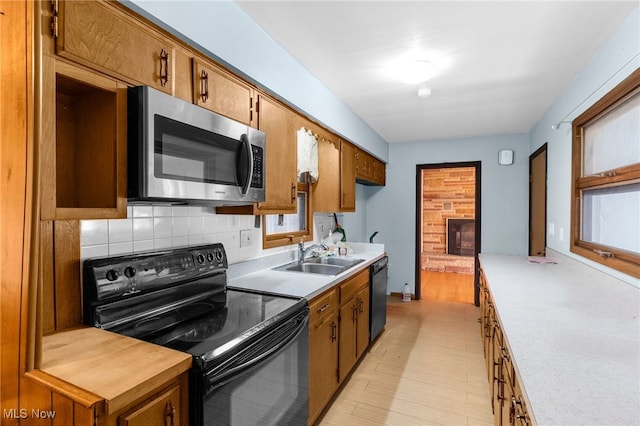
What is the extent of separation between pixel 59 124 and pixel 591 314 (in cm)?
240

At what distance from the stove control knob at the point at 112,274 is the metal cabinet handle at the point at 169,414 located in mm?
582

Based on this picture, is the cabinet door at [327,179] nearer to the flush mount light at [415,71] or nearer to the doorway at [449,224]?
the flush mount light at [415,71]

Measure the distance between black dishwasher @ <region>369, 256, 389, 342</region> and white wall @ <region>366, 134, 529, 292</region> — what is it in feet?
4.95

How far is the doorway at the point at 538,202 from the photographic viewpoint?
3.44 m

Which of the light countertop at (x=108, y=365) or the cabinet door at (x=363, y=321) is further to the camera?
the cabinet door at (x=363, y=321)

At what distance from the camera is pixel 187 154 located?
1323 mm

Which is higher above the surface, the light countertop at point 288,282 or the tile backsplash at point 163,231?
the tile backsplash at point 163,231

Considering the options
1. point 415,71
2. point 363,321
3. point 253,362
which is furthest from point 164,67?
point 363,321

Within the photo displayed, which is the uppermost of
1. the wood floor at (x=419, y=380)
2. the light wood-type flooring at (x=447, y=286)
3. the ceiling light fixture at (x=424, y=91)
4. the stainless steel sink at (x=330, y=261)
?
the ceiling light fixture at (x=424, y=91)

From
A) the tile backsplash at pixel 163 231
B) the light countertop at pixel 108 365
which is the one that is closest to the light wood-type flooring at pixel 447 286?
the tile backsplash at pixel 163 231

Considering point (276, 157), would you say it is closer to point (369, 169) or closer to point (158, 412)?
point (158, 412)

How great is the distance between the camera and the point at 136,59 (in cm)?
118

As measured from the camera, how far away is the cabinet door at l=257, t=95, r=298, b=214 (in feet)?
6.41

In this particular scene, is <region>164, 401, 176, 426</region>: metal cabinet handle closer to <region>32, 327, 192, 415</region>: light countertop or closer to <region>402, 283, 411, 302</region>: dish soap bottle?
<region>32, 327, 192, 415</region>: light countertop
